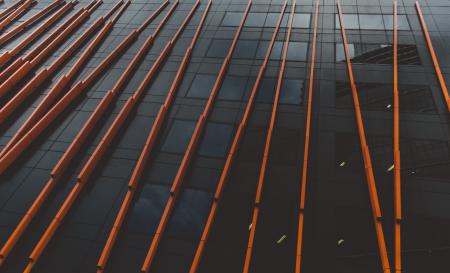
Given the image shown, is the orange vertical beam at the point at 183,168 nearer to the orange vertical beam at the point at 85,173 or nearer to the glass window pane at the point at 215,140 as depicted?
the glass window pane at the point at 215,140

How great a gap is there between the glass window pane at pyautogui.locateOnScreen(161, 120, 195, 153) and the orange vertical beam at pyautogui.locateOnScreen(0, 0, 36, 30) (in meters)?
24.3

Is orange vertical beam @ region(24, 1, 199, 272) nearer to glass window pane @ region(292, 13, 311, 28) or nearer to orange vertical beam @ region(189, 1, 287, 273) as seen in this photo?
orange vertical beam @ region(189, 1, 287, 273)

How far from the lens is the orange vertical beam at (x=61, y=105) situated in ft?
60.9

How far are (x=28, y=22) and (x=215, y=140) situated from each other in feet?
85.8

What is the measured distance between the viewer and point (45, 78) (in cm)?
2417

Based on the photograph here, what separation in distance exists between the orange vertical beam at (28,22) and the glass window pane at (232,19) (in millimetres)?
19974

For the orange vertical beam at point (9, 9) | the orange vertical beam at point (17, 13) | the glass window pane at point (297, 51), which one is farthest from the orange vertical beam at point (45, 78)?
the glass window pane at point (297, 51)

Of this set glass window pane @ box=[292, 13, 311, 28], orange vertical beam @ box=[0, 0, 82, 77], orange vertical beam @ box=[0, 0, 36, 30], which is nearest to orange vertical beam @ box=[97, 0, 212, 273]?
glass window pane @ box=[292, 13, 311, 28]

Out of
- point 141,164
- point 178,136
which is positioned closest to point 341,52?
point 178,136

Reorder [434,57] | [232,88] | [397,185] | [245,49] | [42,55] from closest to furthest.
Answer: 1. [397,185]
2. [434,57]
3. [232,88]
4. [245,49]
5. [42,55]

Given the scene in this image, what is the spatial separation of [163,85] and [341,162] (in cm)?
1374

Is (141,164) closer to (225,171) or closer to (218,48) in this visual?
(225,171)

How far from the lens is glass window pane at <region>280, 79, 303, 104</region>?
20859 mm

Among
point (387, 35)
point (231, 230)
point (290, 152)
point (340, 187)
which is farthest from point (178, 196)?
point (387, 35)
